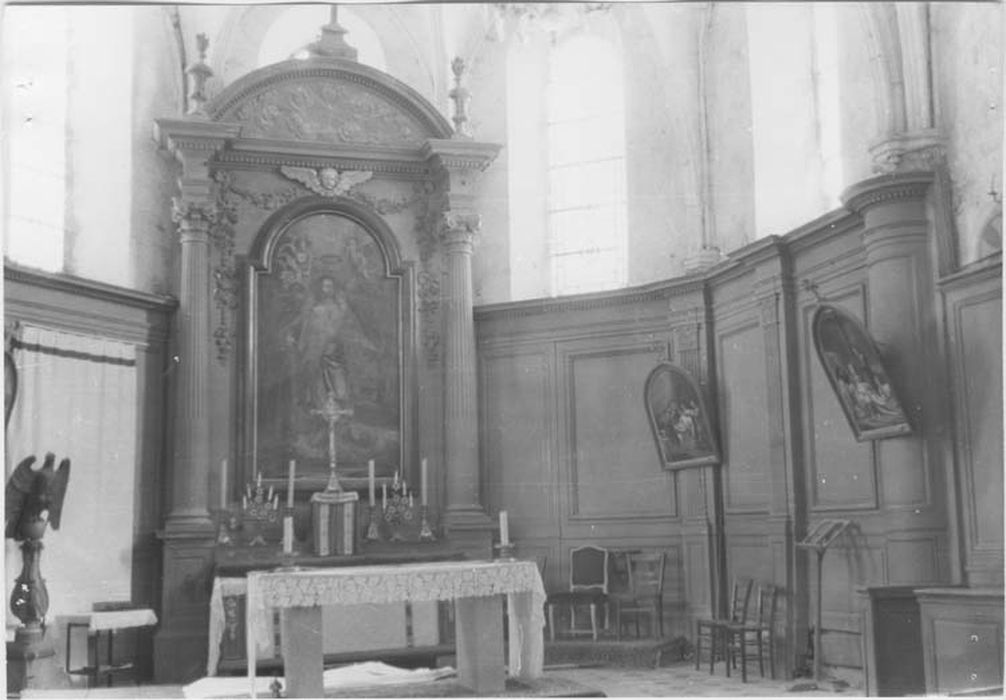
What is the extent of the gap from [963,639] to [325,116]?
4.47m

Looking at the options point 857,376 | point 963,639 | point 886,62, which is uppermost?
point 886,62

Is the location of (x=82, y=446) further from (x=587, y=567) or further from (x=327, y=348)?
(x=587, y=567)

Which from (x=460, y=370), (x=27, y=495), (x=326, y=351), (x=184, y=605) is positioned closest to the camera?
(x=27, y=495)

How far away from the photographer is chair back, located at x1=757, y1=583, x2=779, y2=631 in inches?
277

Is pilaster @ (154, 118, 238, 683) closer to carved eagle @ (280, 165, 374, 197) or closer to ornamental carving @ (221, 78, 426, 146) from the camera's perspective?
ornamental carving @ (221, 78, 426, 146)

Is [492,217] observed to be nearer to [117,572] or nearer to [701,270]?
[701,270]

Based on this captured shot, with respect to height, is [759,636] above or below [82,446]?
below

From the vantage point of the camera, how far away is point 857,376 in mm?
6664

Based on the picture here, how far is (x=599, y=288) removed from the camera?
7383mm

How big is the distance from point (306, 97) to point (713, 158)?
2.35m

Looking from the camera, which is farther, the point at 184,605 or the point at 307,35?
the point at 184,605

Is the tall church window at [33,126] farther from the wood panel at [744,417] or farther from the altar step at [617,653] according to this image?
the wood panel at [744,417]

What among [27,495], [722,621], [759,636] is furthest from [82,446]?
[759,636]

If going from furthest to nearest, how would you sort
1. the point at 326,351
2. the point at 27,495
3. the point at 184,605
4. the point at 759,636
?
the point at 326,351 < the point at 184,605 < the point at 759,636 < the point at 27,495
